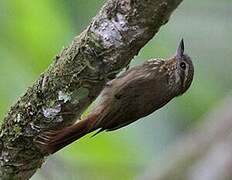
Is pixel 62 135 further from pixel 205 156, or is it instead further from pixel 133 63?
pixel 133 63

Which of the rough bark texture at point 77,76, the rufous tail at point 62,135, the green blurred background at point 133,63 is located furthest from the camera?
the green blurred background at point 133,63

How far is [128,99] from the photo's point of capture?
97.8 inches

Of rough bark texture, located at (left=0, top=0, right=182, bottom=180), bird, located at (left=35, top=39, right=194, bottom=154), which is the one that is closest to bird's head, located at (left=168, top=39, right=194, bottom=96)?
bird, located at (left=35, top=39, right=194, bottom=154)

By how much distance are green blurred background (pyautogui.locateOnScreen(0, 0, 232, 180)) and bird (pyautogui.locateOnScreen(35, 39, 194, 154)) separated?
1.11 feet

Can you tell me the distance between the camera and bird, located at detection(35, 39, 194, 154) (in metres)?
2.32

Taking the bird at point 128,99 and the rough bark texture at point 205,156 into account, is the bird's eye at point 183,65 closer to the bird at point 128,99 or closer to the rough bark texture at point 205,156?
the bird at point 128,99

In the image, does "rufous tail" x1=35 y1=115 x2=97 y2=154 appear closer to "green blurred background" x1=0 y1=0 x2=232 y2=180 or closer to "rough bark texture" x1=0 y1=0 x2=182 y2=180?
"rough bark texture" x1=0 y1=0 x2=182 y2=180

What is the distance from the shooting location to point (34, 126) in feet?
7.52

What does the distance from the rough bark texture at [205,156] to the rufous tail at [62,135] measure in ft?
1.58

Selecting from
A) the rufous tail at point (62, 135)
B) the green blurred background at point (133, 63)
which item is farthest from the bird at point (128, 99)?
the green blurred background at point (133, 63)

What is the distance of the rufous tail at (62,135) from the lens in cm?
228

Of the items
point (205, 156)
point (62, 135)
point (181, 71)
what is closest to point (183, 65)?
point (181, 71)

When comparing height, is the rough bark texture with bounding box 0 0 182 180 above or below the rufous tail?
above

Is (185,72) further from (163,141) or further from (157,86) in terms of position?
(163,141)
